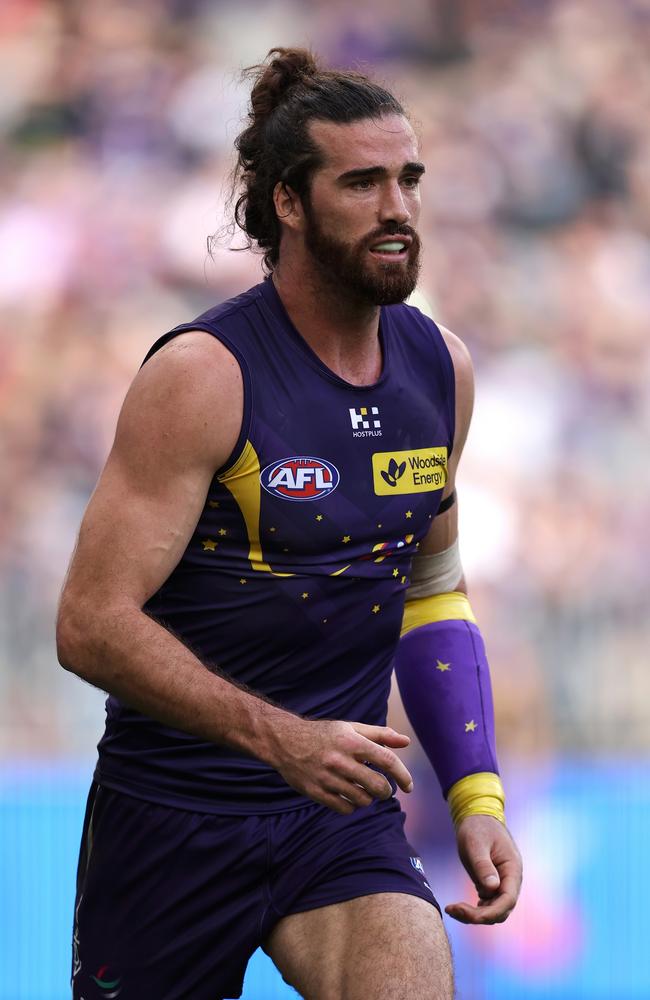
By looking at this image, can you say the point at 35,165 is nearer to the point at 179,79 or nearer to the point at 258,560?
the point at 179,79

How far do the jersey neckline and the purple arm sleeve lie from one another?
2.31 feet

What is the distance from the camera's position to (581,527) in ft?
26.7

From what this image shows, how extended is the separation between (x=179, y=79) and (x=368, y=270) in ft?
22.3

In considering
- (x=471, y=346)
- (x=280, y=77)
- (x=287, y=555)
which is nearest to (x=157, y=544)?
(x=287, y=555)

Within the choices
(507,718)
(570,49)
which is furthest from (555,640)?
(570,49)

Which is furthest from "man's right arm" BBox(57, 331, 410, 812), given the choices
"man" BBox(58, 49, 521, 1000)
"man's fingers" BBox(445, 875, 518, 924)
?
"man's fingers" BBox(445, 875, 518, 924)

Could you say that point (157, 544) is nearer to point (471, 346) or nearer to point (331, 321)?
point (331, 321)

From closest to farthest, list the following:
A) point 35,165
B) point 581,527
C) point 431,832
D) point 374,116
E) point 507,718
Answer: point 374,116 < point 431,832 < point 507,718 < point 581,527 < point 35,165

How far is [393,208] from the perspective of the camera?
3.21 meters

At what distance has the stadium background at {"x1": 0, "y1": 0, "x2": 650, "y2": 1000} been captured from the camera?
21.2ft

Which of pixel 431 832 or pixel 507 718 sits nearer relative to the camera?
pixel 431 832

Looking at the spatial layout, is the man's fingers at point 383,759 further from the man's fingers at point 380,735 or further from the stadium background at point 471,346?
the stadium background at point 471,346

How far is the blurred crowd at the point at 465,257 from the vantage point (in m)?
7.90

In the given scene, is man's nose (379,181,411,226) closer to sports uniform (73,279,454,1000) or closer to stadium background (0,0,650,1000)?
sports uniform (73,279,454,1000)
